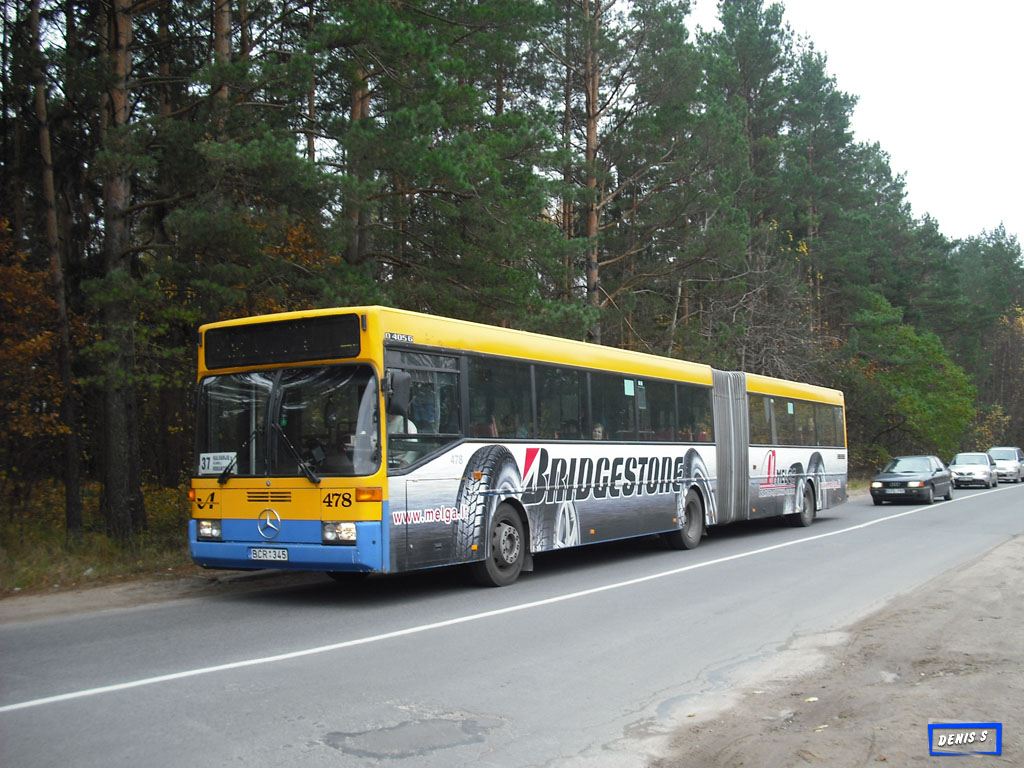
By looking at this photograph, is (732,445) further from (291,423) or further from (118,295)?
(118,295)

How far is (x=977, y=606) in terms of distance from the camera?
10.2 meters

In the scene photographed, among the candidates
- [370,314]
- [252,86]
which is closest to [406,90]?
[252,86]

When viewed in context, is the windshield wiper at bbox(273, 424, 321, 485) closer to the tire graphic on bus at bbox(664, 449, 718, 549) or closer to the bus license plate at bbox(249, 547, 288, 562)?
the bus license plate at bbox(249, 547, 288, 562)

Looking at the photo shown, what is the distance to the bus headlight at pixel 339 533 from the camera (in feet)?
32.8

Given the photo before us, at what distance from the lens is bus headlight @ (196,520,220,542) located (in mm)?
10766

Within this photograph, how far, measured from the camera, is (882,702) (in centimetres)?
638

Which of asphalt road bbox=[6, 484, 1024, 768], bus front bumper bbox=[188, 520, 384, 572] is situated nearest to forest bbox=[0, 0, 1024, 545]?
bus front bumper bbox=[188, 520, 384, 572]

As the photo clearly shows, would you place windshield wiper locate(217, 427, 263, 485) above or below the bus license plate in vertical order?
above

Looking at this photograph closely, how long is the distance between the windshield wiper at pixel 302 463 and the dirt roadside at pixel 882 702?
5.13 m

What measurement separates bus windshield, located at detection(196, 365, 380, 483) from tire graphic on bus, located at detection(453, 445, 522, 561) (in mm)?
1670

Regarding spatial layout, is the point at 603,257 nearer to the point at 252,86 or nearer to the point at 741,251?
the point at 741,251

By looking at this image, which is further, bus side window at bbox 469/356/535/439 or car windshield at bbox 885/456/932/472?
car windshield at bbox 885/456/932/472

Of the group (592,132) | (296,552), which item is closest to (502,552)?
(296,552)

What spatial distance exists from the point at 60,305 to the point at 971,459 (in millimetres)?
38573
